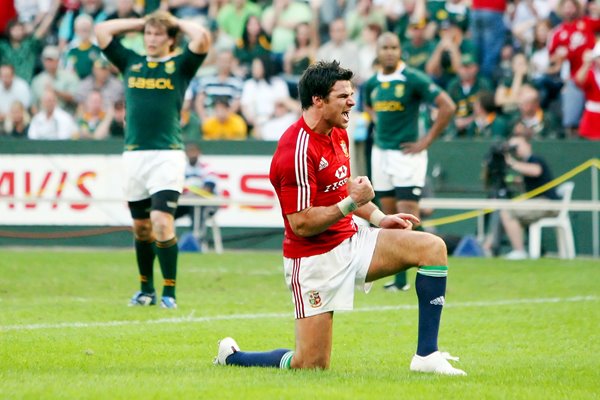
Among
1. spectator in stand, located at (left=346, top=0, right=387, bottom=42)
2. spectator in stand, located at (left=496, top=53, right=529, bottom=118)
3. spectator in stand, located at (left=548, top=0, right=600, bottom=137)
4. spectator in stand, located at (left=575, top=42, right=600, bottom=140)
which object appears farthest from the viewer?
spectator in stand, located at (left=346, top=0, right=387, bottom=42)

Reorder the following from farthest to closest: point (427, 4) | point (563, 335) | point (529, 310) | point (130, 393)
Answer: point (427, 4)
point (529, 310)
point (563, 335)
point (130, 393)

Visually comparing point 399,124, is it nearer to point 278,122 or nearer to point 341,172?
point 341,172

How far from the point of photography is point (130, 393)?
22.5 feet

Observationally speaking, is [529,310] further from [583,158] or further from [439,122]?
[583,158]

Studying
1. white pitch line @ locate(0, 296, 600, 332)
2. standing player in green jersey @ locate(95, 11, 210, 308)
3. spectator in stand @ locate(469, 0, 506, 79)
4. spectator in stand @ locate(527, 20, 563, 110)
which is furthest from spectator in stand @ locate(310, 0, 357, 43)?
standing player in green jersey @ locate(95, 11, 210, 308)

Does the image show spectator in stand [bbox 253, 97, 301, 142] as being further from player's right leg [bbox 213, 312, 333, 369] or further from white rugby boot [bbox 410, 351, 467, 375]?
white rugby boot [bbox 410, 351, 467, 375]

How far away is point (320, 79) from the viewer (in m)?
8.03

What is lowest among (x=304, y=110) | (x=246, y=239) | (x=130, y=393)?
(x=246, y=239)

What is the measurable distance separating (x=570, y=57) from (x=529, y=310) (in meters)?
8.97

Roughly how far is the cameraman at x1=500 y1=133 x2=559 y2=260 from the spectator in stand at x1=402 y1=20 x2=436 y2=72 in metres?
2.80

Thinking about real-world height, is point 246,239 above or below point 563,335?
below

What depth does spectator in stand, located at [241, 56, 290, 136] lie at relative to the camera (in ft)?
70.5

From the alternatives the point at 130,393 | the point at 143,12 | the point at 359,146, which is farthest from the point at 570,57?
the point at 130,393

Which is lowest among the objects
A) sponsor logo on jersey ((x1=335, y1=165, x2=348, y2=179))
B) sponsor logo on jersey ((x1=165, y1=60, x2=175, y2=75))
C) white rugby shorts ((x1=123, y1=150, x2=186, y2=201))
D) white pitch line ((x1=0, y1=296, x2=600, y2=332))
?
white pitch line ((x1=0, y1=296, x2=600, y2=332))
